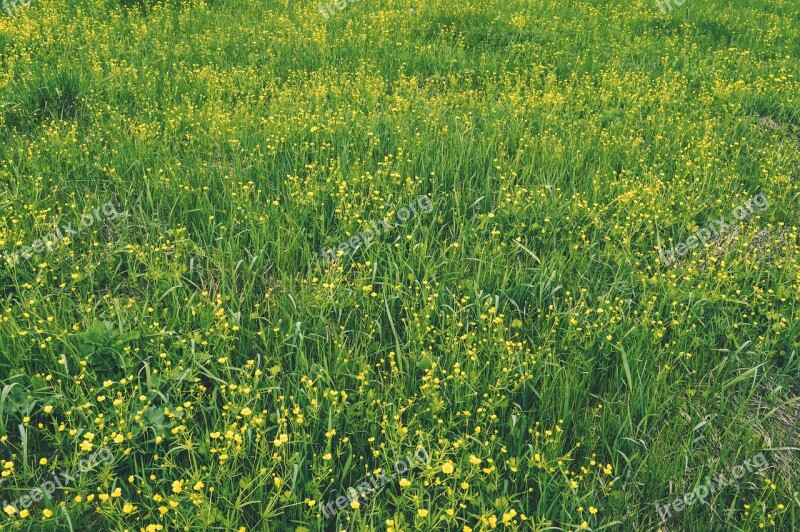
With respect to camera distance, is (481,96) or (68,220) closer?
(68,220)

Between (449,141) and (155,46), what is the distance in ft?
15.6

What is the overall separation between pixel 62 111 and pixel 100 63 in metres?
1.12

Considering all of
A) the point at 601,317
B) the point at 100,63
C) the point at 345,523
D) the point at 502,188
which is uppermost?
the point at 100,63

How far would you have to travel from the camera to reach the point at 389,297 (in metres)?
4.29

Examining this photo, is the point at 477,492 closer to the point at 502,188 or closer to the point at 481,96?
the point at 502,188

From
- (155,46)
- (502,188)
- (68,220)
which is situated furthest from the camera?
(155,46)

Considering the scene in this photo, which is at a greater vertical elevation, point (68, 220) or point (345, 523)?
point (68, 220)

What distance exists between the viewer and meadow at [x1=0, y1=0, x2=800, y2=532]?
3.20 m

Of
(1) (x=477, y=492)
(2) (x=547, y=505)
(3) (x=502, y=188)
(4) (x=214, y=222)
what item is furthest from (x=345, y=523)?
(3) (x=502, y=188)

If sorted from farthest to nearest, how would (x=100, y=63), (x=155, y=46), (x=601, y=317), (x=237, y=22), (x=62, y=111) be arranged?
(x=237, y=22), (x=155, y=46), (x=100, y=63), (x=62, y=111), (x=601, y=317)

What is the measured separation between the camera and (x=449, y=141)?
608 cm

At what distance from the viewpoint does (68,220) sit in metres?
4.94

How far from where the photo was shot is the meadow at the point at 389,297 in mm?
3201

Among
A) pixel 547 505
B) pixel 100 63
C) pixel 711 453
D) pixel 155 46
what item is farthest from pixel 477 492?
pixel 155 46
